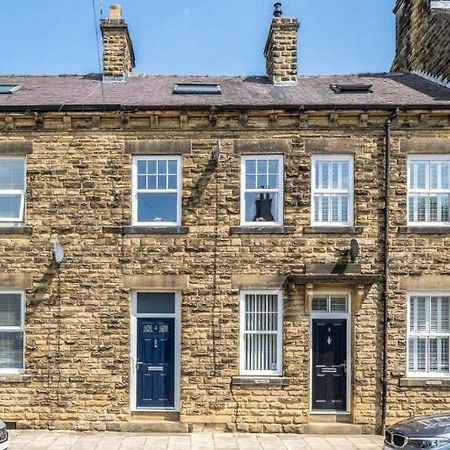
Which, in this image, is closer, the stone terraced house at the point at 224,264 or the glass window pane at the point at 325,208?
Answer: the stone terraced house at the point at 224,264

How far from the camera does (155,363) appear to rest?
12945 mm

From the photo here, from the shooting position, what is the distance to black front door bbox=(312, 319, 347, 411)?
42.2 feet

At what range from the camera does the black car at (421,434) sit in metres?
8.44

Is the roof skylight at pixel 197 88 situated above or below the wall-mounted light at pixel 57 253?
above

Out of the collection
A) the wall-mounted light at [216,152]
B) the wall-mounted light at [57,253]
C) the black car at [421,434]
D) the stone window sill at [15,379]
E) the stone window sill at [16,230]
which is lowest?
the stone window sill at [15,379]

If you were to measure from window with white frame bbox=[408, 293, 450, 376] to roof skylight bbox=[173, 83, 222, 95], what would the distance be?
672cm

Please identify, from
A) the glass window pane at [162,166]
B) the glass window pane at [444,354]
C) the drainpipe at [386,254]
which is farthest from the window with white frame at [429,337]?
the glass window pane at [162,166]

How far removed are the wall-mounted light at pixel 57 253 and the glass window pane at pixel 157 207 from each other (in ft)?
5.98

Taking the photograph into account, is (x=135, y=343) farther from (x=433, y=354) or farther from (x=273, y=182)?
(x=433, y=354)

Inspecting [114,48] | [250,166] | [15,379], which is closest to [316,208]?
[250,166]

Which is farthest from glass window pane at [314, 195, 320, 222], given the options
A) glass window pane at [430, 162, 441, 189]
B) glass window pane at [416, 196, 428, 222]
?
glass window pane at [430, 162, 441, 189]

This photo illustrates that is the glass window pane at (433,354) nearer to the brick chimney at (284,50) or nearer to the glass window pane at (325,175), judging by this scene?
the glass window pane at (325,175)

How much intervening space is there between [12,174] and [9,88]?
2.70m

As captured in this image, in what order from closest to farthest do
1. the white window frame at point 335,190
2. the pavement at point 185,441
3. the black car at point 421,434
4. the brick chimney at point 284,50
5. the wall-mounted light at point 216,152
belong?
the black car at point 421,434 → the pavement at point 185,441 → the wall-mounted light at point 216,152 → the white window frame at point 335,190 → the brick chimney at point 284,50
